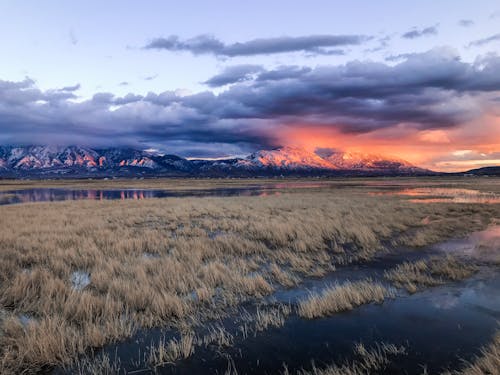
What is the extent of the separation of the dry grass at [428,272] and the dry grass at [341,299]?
1072 millimetres

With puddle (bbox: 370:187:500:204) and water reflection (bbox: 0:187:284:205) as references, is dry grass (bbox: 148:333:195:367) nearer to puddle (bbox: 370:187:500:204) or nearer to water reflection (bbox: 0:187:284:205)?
puddle (bbox: 370:187:500:204)

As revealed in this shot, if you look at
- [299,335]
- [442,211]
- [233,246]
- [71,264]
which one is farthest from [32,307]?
[442,211]

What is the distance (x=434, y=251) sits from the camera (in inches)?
556

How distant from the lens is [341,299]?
8.03 meters

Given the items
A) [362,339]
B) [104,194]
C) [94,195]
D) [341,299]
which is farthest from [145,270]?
[104,194]

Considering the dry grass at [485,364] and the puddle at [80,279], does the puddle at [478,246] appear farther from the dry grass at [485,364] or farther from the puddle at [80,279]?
the puddle at [80,279]

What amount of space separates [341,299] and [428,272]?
475 cm

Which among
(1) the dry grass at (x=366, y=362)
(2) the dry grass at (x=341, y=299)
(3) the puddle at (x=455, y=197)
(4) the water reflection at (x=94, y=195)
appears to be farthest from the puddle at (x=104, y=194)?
(1) the dry grass at (x=366, y=362)

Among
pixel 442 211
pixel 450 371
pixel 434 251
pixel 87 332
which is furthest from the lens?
pixel 442 211

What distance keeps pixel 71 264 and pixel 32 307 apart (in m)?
4.27

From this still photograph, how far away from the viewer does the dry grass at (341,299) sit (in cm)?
757

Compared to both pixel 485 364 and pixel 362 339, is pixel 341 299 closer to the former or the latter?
pixel 362 339

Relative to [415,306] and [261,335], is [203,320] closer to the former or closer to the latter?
[261,335]

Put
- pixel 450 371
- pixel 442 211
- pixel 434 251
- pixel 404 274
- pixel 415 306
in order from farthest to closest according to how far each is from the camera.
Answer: pixel 442 211 → pixel 434 251 → pixel 404 274 → pixel 415 306 → pixel 450 371
